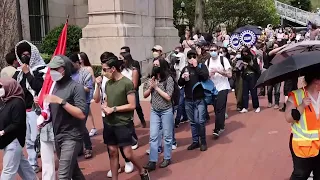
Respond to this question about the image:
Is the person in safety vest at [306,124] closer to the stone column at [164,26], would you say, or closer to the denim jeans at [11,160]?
the denim jeans at [11,160]

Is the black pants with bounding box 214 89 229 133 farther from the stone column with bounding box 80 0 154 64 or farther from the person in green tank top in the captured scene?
the stone column with bounding box 80 0 154 64

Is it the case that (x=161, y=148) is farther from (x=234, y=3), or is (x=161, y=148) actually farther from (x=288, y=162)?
(x=234, y=3)

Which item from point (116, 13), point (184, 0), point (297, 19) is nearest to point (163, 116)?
point (116, 13)

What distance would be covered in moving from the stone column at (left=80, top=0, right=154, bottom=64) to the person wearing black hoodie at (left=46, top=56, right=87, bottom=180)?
9504 millimetres

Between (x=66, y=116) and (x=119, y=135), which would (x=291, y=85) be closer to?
(x=119, y=135)

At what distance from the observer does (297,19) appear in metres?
47.2

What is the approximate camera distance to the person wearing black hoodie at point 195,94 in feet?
22.9

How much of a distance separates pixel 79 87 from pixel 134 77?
2.59m

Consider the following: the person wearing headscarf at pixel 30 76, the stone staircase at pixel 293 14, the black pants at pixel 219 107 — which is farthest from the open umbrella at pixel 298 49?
the stone staircase at pixel 293 14

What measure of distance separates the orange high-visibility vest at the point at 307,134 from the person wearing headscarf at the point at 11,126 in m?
3.19

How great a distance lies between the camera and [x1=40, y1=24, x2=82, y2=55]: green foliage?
51.8ft

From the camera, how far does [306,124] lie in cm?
405

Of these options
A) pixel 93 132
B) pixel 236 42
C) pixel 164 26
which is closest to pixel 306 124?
pixel 93 132

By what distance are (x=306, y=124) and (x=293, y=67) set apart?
641 mm
